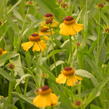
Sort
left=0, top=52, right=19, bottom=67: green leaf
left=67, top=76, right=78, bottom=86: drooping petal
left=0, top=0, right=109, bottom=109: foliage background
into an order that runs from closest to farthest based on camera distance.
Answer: left=67, top=76, right=78, bottom=86: drooping petal → left=0, top=0, right=109, bottom=109: foliage background → left=0, top=52, right=19, bottom=67: green leaf

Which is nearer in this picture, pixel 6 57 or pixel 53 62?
pixel 6 57

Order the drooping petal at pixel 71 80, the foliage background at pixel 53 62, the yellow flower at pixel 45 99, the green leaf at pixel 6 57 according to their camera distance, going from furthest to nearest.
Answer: the green leaf at pixel 6 57 → the foliage background at pixel 53 62 → the drooping petal at pixel 71 80 → the yellow flower at pixel 45 99

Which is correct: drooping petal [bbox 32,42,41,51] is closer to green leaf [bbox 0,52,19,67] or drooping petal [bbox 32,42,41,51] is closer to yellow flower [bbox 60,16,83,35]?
yellow flower [bbox 60,16,83,35]

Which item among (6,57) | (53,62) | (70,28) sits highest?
(70,28)

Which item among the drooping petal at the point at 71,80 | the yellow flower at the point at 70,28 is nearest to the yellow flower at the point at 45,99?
the drooping petal at the point at 71,80

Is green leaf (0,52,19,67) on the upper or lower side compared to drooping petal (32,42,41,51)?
lower

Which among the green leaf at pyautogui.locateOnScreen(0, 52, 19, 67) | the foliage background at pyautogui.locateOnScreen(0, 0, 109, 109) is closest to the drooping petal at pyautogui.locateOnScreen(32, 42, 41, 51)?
the foliage background at pyautogui.locateOnScreen(0, 0, 109, 109)

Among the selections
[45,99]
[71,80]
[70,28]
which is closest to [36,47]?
[70,28]

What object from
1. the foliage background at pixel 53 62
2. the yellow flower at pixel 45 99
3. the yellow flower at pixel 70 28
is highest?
the yellow flower at pixel 70 28

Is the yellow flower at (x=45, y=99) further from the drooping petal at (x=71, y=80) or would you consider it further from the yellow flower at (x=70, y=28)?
the yellow flower at (x=70, y=28)

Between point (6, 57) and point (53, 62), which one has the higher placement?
point (6, 57)

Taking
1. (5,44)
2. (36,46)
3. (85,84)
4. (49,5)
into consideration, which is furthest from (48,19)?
(49,5)

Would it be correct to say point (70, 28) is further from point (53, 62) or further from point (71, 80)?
point (53, 62)

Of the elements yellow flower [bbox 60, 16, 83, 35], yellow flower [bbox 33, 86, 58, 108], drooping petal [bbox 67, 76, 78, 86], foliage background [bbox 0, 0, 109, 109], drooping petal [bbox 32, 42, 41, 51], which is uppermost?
yellow flower [bbox 60, 16, 83, 35]
